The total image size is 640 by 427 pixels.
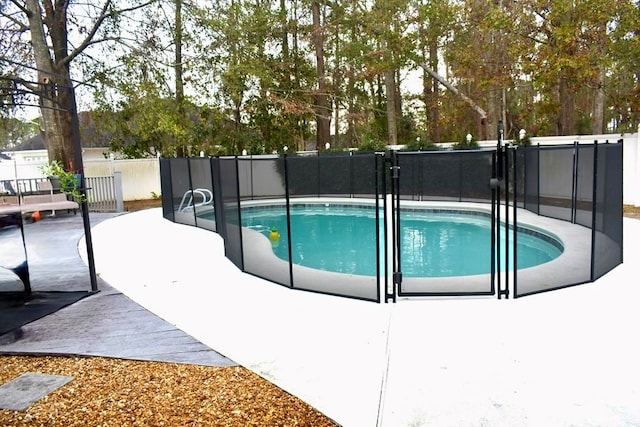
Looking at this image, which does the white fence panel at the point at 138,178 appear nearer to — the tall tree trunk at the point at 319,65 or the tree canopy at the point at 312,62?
the tree canopy at the point at 312,62

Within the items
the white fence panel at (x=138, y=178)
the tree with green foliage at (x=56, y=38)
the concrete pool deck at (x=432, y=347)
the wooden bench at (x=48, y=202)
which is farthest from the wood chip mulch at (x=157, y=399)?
the white fence panel at (x=138, y=178)

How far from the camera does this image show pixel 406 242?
31.6 ft

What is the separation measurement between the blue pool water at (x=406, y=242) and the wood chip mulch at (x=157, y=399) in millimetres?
2989

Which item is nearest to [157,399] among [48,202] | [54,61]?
[48,202]

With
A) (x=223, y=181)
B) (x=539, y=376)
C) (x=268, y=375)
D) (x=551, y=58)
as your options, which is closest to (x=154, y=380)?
(x=268, y=375)

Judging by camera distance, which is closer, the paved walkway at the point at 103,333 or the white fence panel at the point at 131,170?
the paved walkway at the point at 103,333

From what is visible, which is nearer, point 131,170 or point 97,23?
point 97,23

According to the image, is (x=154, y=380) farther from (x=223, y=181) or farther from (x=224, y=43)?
(x=224, y=43)

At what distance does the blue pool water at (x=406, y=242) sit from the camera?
734 cm

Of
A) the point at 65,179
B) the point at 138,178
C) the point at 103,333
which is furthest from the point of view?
the point at 138,178

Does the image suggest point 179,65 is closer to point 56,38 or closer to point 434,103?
point 56,38

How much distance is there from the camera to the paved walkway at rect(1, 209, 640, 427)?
267 centimetres

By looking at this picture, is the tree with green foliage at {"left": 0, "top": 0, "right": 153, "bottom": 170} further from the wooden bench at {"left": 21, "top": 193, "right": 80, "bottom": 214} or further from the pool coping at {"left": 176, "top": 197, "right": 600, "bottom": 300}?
the pool coping at {"left": 176, "top": 197, "right": 600, "bottom": 300}

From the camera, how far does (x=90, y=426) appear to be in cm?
262
